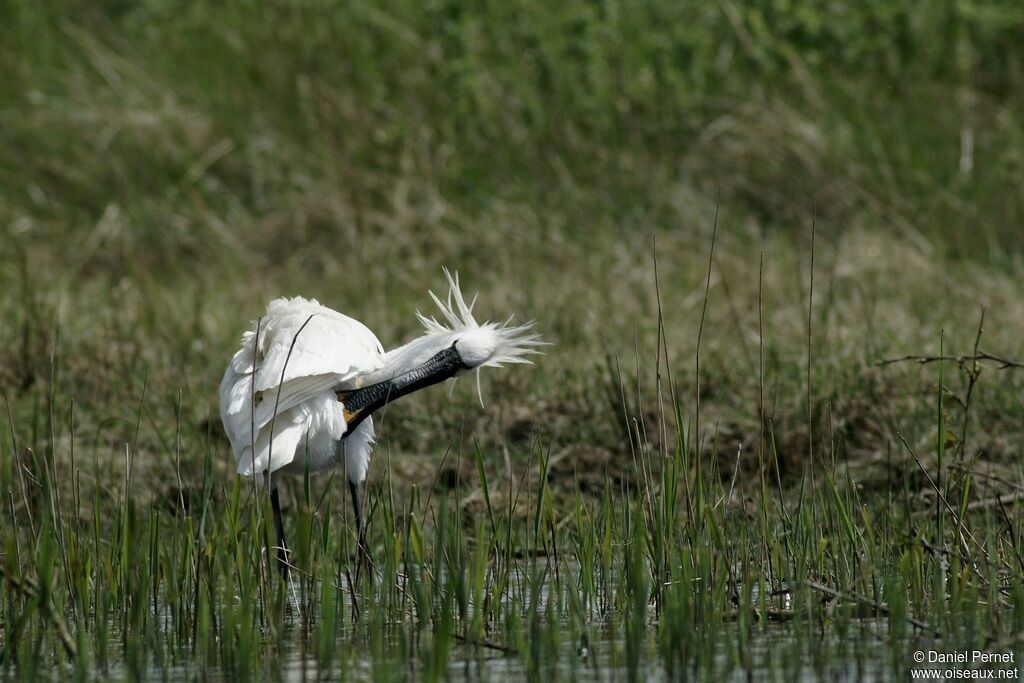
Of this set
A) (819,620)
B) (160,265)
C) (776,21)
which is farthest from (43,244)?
(819,620)

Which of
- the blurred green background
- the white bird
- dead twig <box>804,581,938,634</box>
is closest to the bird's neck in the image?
the white bird

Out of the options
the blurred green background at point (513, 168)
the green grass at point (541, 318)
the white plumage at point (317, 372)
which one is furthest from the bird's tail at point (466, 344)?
the blurred green background at point (513, 168)

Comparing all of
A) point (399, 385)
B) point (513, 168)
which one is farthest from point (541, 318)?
point (399, 385)

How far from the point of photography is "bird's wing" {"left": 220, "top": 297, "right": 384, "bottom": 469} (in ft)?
16.2

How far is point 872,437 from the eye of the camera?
6.16 m

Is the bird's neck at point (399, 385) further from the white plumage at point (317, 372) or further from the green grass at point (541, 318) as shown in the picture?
the green grass at point (541, 318)

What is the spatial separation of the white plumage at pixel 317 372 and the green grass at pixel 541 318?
0.78 feet

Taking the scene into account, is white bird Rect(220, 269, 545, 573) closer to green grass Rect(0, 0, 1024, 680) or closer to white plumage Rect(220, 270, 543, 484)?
white plumage Rect(220, 270, 543, 484)

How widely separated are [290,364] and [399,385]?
446 mm

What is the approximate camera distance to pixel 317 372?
497 centimetres

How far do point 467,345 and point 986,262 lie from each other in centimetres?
449

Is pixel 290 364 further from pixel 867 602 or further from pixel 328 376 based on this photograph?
pixel 867 602

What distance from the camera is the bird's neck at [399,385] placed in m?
5.21

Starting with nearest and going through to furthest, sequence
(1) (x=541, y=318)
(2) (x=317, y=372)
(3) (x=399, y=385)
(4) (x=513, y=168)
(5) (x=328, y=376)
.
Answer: (2) (x=317, y=372), (5) (x=328, y=376), (3) (x=399, y=385), (1) (x=541, y=318), (4) (x=513, y=168)
